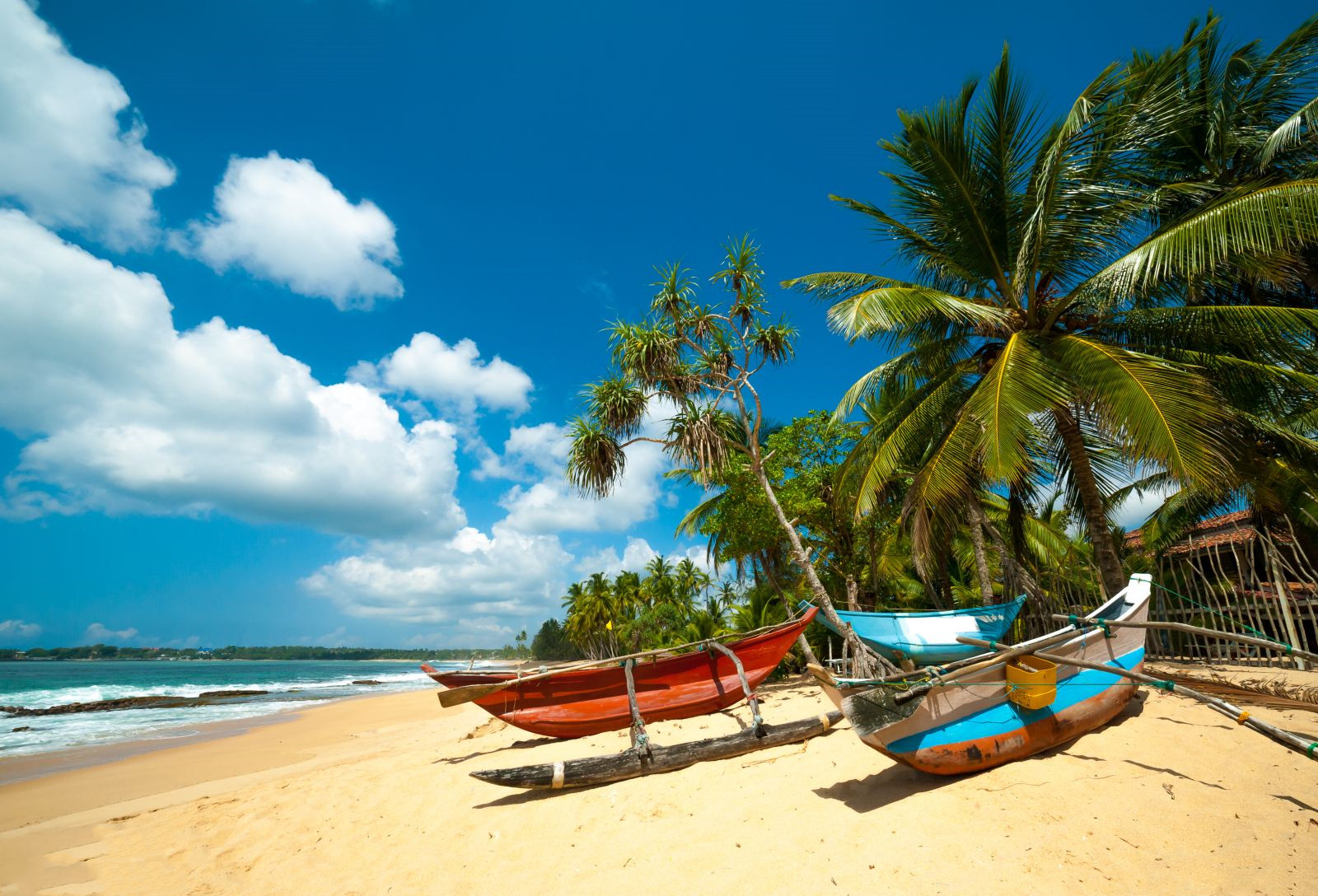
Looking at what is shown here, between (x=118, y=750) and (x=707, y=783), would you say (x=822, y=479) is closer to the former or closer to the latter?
(x=707, y=783)

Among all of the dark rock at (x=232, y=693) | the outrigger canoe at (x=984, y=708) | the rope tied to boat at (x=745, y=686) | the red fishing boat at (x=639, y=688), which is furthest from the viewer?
the dark rock at (x=232, y=693)

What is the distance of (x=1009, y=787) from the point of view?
167 inches

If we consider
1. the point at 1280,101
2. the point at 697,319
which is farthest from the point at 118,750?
the point at 1280,101

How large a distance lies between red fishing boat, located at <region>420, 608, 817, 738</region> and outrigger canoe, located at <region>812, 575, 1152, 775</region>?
3491 millimetres

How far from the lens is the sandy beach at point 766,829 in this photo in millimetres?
3385

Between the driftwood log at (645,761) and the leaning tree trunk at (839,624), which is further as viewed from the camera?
the leaning tree trunk at (839,624)

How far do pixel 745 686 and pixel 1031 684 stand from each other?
3.40m

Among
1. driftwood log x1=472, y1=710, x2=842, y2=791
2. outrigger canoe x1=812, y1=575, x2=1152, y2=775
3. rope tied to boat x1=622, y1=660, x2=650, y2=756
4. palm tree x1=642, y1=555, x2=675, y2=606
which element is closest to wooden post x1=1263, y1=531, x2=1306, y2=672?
outrigger canoe x1=812, y1=575, x2=1152, y2=775

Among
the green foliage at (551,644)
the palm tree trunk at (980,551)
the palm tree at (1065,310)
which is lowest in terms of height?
the green foliage at (551,644)

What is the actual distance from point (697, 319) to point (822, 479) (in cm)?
464

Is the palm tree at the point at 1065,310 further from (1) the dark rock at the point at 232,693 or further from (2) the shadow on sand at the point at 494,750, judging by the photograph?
(1) the dark rock at the point at 232,693

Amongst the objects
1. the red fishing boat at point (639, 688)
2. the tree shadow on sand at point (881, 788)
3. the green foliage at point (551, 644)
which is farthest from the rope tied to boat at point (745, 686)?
the green foliage at point (551, 644)

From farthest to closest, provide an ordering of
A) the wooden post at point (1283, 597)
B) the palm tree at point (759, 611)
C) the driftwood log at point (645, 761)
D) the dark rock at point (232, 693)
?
1. the dark rock at point (232, 693)
2. the palm tree at point (759, 611)
3. the wooden post at point (1283, 597)
4. the driftwood log at point (645, 761)

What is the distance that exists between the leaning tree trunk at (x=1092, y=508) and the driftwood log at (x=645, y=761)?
13.5 feet
